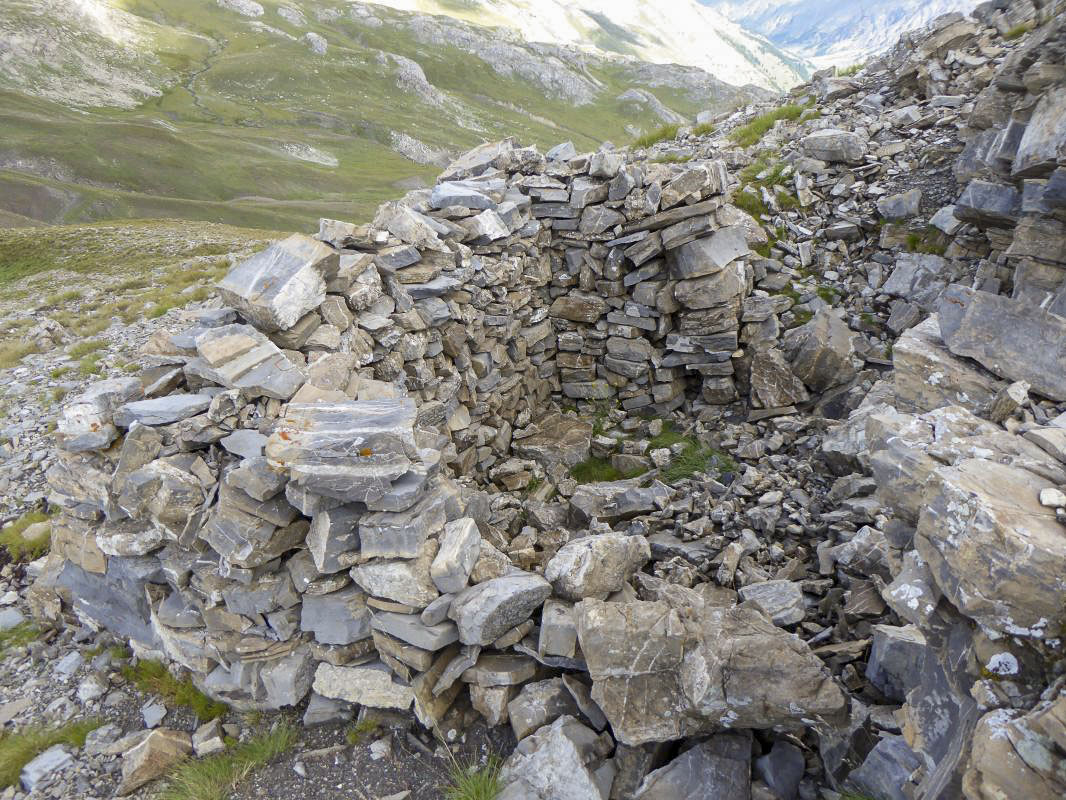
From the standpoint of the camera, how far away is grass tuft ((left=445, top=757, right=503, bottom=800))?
552cm

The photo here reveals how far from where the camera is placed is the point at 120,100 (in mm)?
120688

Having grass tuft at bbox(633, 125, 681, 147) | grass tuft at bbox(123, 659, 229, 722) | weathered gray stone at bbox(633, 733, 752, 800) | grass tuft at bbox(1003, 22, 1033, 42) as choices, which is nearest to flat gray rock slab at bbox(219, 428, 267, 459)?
grass tuft at bbox(123, 659, 229, 722)

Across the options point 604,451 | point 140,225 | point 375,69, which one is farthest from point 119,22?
point 604,451

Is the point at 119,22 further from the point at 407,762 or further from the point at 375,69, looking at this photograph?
the point at 407,762

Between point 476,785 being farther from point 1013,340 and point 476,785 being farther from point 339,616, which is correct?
point 1013,340

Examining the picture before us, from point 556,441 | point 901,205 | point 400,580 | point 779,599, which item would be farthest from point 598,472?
point 901,205

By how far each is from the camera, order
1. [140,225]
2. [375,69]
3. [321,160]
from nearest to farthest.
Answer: [140,225] → [321,160] → [375,69]

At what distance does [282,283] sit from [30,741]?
21.0 ft

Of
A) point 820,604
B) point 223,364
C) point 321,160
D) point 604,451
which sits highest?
point 223,364

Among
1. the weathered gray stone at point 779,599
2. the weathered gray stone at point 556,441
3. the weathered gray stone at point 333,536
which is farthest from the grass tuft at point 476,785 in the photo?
the weathered gray stone at point 556,441

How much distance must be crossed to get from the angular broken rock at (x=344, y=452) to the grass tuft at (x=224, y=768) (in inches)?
109

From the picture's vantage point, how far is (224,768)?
622cm

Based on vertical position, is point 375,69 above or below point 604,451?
above

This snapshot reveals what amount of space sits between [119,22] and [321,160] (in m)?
97.1
